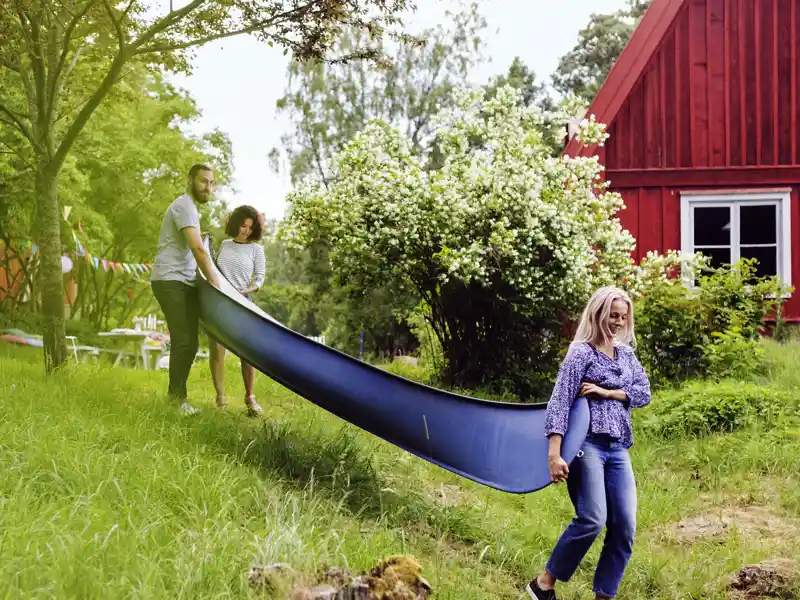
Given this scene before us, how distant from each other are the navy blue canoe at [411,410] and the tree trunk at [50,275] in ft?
7.84

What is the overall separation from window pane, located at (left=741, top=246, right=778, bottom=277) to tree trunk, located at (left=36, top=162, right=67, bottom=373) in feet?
27.3

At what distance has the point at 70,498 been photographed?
4.04m

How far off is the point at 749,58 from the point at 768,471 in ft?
24.1

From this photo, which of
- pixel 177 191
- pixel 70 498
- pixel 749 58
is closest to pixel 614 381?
pixel 70 498

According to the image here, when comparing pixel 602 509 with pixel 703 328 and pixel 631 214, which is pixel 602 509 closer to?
pixel 703 328

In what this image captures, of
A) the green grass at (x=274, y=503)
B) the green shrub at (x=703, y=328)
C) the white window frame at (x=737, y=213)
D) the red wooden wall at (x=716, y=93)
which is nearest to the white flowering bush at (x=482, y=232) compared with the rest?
the green shrub at (x=703, y=328)

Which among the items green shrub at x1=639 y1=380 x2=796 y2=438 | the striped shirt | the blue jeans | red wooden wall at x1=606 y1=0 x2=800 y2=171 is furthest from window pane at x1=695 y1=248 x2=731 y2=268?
the blue jeans

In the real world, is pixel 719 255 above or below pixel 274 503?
above

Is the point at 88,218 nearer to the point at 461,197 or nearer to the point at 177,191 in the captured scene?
the point at 177,191

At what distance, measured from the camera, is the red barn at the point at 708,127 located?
11.3m

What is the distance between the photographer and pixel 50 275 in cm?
741

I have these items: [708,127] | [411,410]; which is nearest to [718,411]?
[411,410]

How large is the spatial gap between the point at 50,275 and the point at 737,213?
8480mm

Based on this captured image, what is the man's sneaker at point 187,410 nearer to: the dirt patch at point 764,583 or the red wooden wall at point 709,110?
the dirt patch at point 764,583
